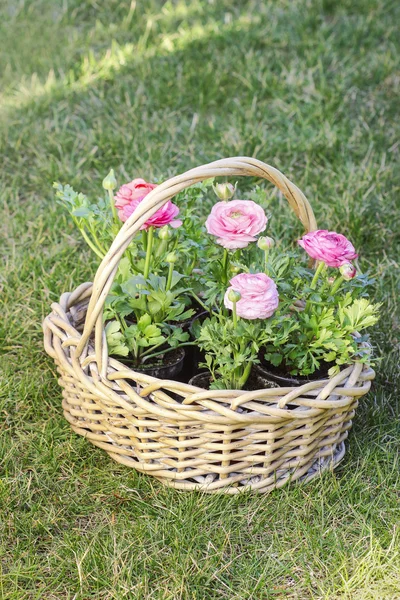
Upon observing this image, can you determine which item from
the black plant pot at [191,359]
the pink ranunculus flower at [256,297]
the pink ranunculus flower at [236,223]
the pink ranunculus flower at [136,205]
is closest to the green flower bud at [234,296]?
the pink ranunculus flower at [256,297]

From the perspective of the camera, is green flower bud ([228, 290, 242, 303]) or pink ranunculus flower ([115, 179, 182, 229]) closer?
green flower bud ([228, 290, 242, 303])

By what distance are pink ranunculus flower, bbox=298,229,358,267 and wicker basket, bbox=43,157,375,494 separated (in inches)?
5.7

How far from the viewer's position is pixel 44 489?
1.66 m

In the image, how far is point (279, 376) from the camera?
1.67 metres

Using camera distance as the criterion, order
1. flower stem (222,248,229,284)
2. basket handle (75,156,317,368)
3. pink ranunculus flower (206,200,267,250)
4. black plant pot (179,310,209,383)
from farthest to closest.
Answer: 1. black plant pot (179,310,209,383)
2. flower stem (222,248,229,284)
3. pink ranunculus flower (206,200,267,250)
4. basket handle (75,156,317,368)

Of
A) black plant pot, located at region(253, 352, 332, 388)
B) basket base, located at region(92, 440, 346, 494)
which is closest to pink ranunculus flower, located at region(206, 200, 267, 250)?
black plant pot, located at region(253, 352, 332, 388)

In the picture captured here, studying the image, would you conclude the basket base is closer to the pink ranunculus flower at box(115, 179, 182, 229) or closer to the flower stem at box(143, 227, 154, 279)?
the flower stem at box(143, 227, 154, 279)

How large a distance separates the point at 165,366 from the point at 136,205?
0.35 meters

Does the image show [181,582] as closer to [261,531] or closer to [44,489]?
[261,531]

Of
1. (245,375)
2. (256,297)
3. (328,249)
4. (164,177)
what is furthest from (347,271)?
(164,177)

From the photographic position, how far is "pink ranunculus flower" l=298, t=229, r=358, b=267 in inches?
61.5

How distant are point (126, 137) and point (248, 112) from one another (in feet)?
1.66

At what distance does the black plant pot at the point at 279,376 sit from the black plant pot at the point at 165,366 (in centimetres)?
17

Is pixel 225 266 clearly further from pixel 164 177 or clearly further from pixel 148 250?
pixel 164 177
